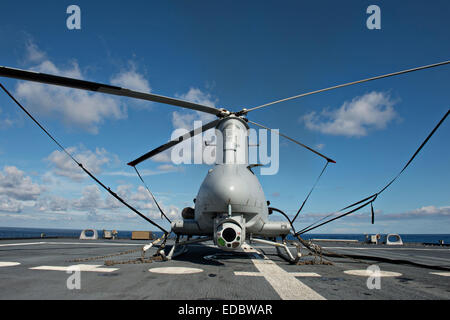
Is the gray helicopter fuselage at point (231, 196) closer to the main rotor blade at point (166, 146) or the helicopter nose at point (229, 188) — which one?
the helicopter nose at point (229, 188)

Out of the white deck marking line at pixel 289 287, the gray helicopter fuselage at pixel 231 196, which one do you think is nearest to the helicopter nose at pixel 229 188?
the gray helicopter fuselage at pixel 231 196

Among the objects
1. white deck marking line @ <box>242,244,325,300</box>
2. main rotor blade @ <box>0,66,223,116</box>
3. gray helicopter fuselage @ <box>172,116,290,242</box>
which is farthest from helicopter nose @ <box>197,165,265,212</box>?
main rotor blade @ <box>0,66,223,116</box>

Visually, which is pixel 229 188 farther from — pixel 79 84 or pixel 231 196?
pixel 79 84

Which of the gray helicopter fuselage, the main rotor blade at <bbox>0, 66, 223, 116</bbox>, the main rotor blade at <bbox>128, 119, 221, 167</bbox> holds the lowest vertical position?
the gray helicopter fuselage

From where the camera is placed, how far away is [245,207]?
33.6 feet

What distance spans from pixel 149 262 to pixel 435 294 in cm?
961

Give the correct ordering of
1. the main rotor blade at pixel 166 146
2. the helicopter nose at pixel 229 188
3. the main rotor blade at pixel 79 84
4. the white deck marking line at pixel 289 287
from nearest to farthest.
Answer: the white deck marking line at pixel 289 287 < the main rotor blade at pixel 79 84 < the helicopter nose at pixel 229 188 < the main rotor blade at pixel 166 146

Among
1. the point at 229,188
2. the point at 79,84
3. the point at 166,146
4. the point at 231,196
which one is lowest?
the point at 231,196

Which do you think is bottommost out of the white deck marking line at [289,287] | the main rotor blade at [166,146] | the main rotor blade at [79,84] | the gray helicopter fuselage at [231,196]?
the white deck marking line at [289,287]

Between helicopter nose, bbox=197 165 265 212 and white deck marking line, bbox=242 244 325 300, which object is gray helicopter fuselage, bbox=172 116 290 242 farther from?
white deck marking line, bbox=242 244 325 300

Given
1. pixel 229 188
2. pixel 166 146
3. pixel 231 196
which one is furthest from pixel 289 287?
pixel 166 146

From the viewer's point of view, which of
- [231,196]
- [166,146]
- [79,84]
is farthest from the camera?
[166,146]
